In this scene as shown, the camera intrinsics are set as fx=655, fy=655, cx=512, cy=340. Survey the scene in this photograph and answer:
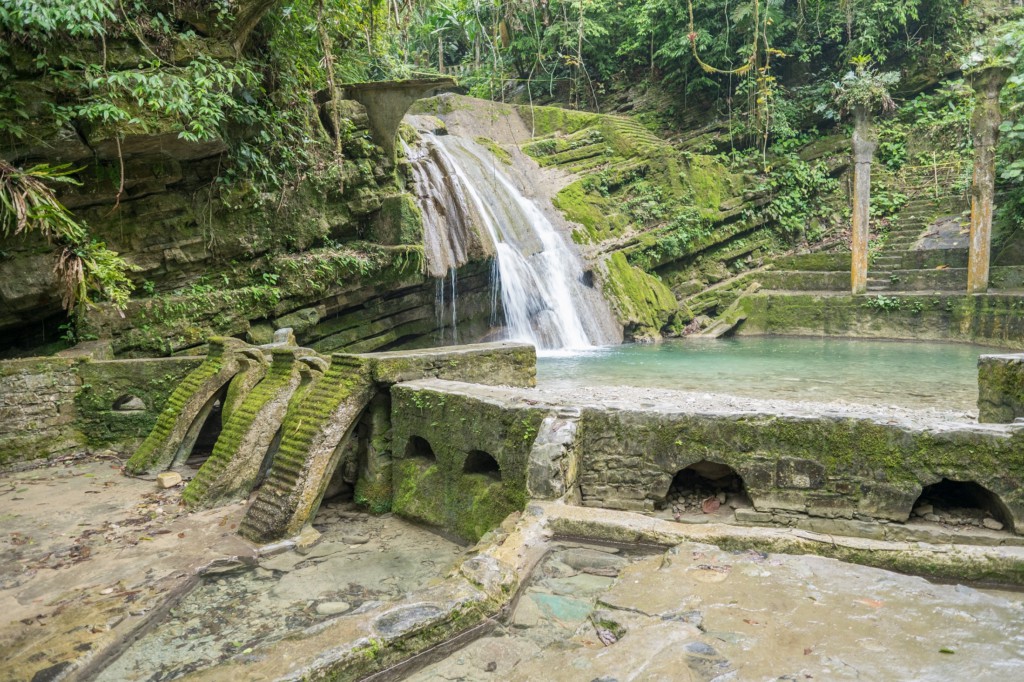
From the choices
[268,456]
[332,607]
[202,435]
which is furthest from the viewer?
[202,435]

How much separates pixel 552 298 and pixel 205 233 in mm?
6842

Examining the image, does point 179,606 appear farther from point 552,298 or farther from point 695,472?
point 552,298

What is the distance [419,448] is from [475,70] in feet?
29.2

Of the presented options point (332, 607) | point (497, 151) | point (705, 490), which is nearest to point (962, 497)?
point (705, 490)

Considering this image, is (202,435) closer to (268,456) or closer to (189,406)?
(189,406)

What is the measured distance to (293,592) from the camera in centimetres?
497

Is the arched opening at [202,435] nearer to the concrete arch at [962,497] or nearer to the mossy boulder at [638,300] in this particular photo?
the concrete arch at [962,497]

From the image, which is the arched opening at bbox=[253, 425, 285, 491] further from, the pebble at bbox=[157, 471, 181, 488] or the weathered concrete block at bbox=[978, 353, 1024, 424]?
the weathered concrete block at bbox=[978, 353, 1024, 424]

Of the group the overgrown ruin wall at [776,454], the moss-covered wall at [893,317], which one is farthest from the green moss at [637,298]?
the overgrown ruin wall at [776,454]

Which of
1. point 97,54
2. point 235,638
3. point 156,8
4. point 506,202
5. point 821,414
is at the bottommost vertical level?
point 235,638

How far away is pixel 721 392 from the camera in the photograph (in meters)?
8.16

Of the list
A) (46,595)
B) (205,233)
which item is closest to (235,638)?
(46,595)

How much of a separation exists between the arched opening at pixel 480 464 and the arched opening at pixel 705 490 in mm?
1585

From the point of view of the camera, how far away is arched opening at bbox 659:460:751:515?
15.8ft
